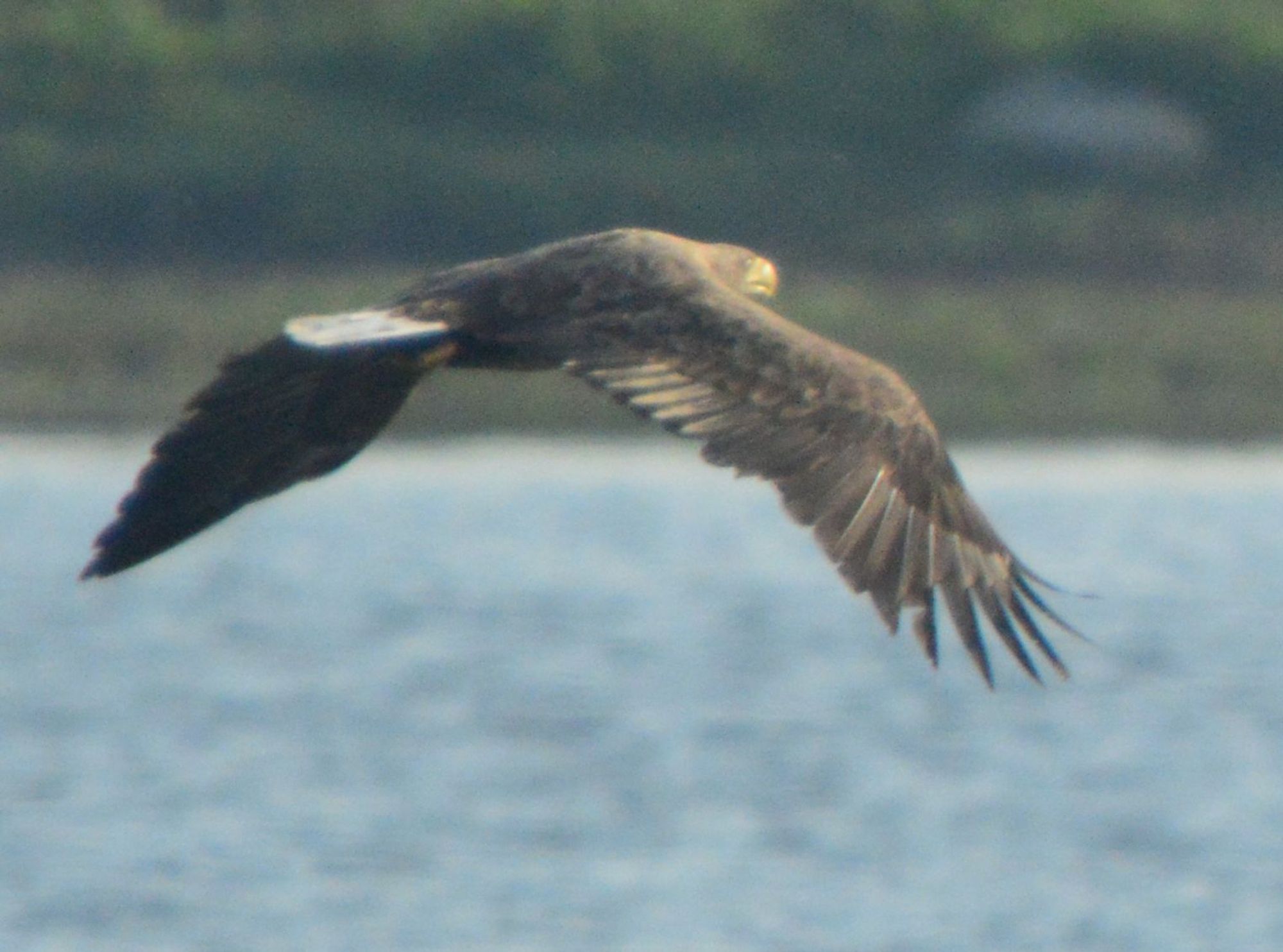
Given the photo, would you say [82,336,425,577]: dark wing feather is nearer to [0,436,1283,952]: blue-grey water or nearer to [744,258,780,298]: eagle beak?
[744,258,780,298]: eagle beak

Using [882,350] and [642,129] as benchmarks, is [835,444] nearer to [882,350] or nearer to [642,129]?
[882,350]

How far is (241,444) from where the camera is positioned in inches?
258

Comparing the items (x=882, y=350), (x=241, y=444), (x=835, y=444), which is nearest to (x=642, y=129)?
(x=882, y=350)

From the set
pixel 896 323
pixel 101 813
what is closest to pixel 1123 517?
pixel 896 323

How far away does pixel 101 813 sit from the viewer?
11.3m

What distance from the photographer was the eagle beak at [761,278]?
23.4 ft

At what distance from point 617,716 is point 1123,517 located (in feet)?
23.3

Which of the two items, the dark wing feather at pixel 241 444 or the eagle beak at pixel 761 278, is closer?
the dark wing feather at pixel 241 444

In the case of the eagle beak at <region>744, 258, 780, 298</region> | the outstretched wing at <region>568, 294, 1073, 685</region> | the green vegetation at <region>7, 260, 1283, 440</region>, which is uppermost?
the green vegetation at <region>7, 260, 1283, 440</region>

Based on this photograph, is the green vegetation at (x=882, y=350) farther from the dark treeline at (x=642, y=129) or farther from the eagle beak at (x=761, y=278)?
the eagle beak at (x=761, y=278)

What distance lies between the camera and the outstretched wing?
6.02 meters

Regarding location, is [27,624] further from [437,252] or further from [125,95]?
[125,95]

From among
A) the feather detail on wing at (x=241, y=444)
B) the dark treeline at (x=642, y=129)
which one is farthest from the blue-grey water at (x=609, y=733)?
the dark treeline at (x=642, y=129)

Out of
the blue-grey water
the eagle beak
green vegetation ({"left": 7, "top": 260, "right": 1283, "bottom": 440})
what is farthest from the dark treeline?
the eagle beak
